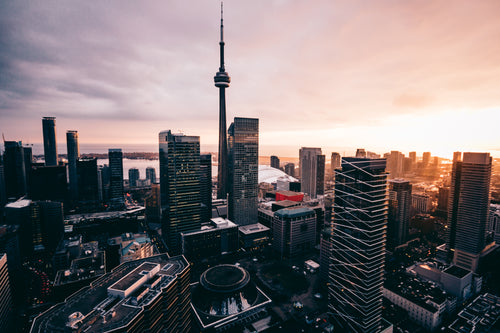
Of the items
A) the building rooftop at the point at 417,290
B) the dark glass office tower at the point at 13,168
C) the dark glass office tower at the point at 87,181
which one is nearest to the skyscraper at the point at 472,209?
the building rooftop at the point at 417,290

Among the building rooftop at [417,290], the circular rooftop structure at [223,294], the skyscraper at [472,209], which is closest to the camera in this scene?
the circular rooftop structure at [223,294]

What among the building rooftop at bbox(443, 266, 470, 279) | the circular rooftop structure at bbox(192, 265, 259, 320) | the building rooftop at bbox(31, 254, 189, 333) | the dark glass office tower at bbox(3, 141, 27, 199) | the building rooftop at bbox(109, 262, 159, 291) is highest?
the dark glass office tower at bbox(3, 141, 27, 199)

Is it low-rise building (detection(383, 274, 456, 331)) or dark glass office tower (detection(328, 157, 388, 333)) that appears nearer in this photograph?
dark glass office tower (detection(328, 157, 388, 333))

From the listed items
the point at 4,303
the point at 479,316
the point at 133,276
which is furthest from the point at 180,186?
the point at 479,316

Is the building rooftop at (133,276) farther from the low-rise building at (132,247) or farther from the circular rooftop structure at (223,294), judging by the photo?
Answer: the low-rise building at (132,247)

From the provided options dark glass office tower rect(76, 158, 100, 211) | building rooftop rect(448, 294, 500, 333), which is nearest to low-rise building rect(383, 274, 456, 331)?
building rooftop rect(448, 294, 500, 333)

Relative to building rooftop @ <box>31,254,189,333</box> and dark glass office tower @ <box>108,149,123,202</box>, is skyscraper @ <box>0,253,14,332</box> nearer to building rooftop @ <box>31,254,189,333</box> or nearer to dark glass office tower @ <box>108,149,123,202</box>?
building rooftop @ <box>31,254,189,333</box>
